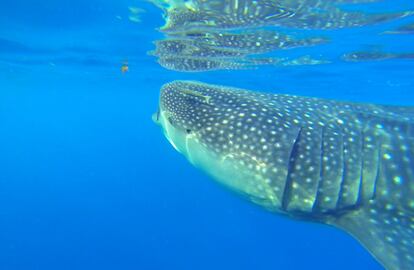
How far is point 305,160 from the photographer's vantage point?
11.3 feet

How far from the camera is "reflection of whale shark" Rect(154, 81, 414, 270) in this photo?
11.2 ft

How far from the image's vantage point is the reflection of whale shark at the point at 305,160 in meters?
3.40

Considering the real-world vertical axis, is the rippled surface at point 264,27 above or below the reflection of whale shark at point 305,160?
above

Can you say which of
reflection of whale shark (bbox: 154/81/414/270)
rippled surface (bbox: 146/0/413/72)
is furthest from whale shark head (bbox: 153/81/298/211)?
rippled surface (bbox: 146/0/413/72)

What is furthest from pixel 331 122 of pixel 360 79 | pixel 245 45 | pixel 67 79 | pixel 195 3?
pixel 67 79

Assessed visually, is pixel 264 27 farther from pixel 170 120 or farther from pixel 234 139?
pixel 234 139

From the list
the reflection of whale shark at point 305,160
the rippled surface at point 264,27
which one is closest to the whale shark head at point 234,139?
the reflection of whale shark at point 305,160

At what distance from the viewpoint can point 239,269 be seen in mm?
25234

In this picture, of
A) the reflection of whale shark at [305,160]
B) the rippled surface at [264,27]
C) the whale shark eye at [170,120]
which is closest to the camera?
the reflection of whale shark at [305,160]

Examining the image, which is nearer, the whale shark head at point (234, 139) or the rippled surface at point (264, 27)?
the whale shark head at point (234, 139)

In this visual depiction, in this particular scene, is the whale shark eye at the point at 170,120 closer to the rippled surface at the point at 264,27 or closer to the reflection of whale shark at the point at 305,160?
the reflection of whale shark at the point at 305,160

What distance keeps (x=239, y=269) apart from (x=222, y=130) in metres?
23.8

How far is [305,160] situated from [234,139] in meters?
0.72

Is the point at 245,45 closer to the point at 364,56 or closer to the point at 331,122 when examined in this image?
the point at 364,56
